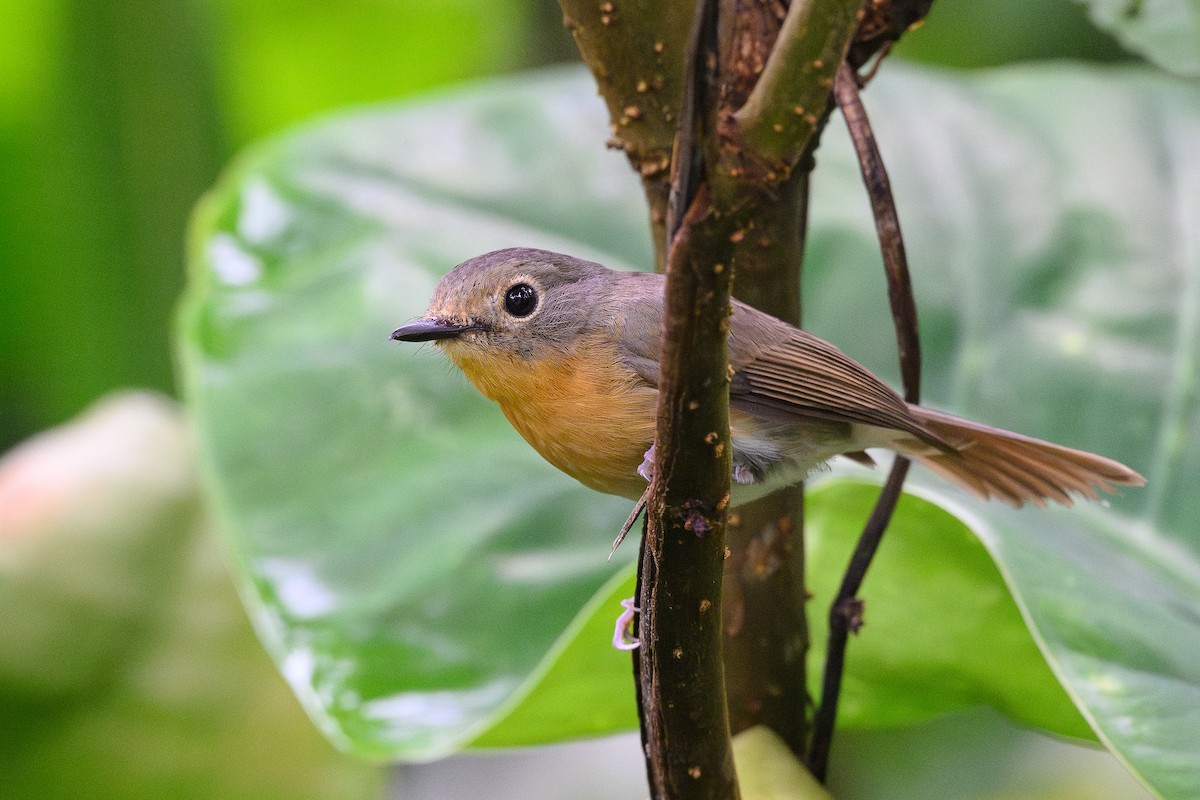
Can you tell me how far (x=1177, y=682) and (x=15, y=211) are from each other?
2561 millimetres

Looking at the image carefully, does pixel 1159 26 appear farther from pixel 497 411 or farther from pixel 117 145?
pixel 117 145

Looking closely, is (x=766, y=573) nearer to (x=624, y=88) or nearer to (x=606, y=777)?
(x=624, y=88)

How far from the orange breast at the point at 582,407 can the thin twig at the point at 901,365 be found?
0.19 meters

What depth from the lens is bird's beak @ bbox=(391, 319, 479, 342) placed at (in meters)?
0.95

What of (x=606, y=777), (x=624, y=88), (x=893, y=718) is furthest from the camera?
(x=606, y=777)

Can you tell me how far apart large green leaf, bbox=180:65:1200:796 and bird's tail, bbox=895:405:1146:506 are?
0.04 metres

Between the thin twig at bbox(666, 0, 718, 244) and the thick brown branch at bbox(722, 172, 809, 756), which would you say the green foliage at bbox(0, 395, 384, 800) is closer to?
the thick brown branch at bbox(722, 172, 809, 756)

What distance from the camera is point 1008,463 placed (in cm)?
118

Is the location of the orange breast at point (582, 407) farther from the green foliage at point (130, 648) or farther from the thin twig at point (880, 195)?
the green foliage at point (130, 648)

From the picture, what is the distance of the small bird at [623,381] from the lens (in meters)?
0.99

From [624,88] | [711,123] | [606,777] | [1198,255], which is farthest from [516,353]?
[1198,255]

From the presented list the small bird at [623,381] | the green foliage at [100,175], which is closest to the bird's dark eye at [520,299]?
the small bird at [623,381]

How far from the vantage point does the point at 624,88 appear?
3.18 feet

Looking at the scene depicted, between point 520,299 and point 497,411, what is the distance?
642mm
